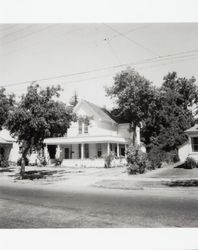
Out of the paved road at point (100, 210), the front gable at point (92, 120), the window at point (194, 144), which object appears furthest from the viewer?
the front gable at point (92, 120)

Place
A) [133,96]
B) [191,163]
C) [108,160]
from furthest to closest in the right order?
[133,96], [108,160], [191,163]

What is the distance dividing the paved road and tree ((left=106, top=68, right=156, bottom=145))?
23.7m

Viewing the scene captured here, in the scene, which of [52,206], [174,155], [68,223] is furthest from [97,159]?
[68,223]

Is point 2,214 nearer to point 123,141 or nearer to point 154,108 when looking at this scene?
point 123,141

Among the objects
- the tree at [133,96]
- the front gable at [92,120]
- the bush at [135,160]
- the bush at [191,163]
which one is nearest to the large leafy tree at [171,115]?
the tree at [133,96]

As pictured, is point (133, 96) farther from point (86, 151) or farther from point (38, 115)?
point (38, 115)

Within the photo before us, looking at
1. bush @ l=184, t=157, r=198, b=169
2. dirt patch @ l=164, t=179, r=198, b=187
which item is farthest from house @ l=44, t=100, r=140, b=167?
dirt patch @ l=164, t=179, r=198, b=187

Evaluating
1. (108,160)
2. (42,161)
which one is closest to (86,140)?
(108,160)

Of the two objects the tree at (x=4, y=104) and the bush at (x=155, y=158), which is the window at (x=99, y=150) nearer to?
the bush at (x=155, y=158)

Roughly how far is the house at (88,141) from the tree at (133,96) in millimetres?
2657

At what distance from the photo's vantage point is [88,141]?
3130cm

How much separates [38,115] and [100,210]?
1060cm

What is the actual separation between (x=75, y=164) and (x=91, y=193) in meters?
17.9

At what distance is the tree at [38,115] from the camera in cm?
1903
